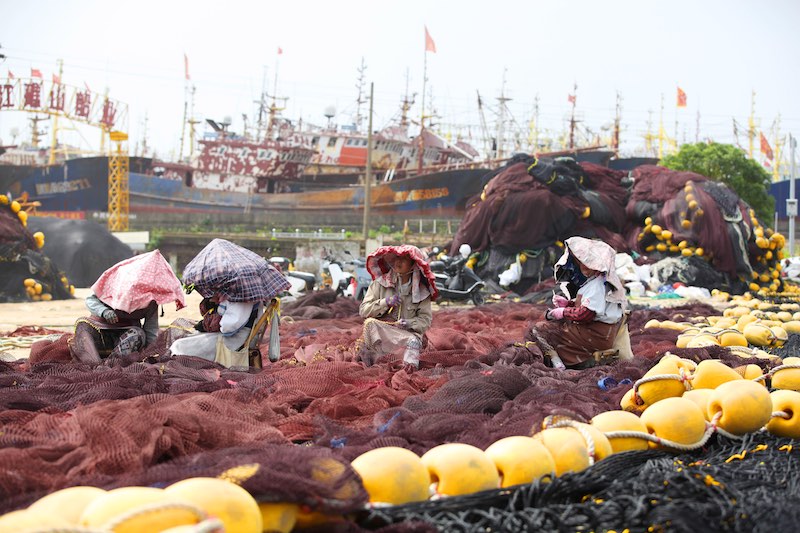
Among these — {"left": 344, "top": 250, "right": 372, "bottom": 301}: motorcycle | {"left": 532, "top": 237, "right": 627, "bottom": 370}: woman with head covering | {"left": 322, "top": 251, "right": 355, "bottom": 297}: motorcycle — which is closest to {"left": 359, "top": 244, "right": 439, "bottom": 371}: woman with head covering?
{"left": 532, "top": 237, "right": 627, "bottom": 370}: woman with head covering

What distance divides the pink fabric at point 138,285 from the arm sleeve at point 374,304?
4.99ft

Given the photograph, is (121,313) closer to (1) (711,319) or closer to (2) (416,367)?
(2) (416,367)

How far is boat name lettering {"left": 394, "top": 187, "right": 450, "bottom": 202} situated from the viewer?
4406cm

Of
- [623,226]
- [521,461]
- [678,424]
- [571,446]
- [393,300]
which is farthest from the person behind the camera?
[623,226]

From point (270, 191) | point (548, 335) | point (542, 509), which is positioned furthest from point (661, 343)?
point (270, 191)

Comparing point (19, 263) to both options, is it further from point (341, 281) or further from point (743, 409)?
point (743, 409)

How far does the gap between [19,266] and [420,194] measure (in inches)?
1238

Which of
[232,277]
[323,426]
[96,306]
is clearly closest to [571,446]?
[323,426]

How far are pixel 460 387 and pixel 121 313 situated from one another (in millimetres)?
3190

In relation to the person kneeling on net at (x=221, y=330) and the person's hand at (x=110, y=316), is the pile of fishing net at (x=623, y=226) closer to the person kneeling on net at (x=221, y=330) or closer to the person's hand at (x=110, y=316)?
the person kneeling on net at (x=221, y=330)

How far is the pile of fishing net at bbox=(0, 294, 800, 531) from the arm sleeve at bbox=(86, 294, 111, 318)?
0.44 m

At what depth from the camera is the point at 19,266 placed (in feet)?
48.9

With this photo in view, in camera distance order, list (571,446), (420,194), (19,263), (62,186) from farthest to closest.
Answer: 1. (62,186)
2. (420,194)
3. (19,263)
4. (571,446)

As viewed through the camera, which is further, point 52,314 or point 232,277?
point 52,314
